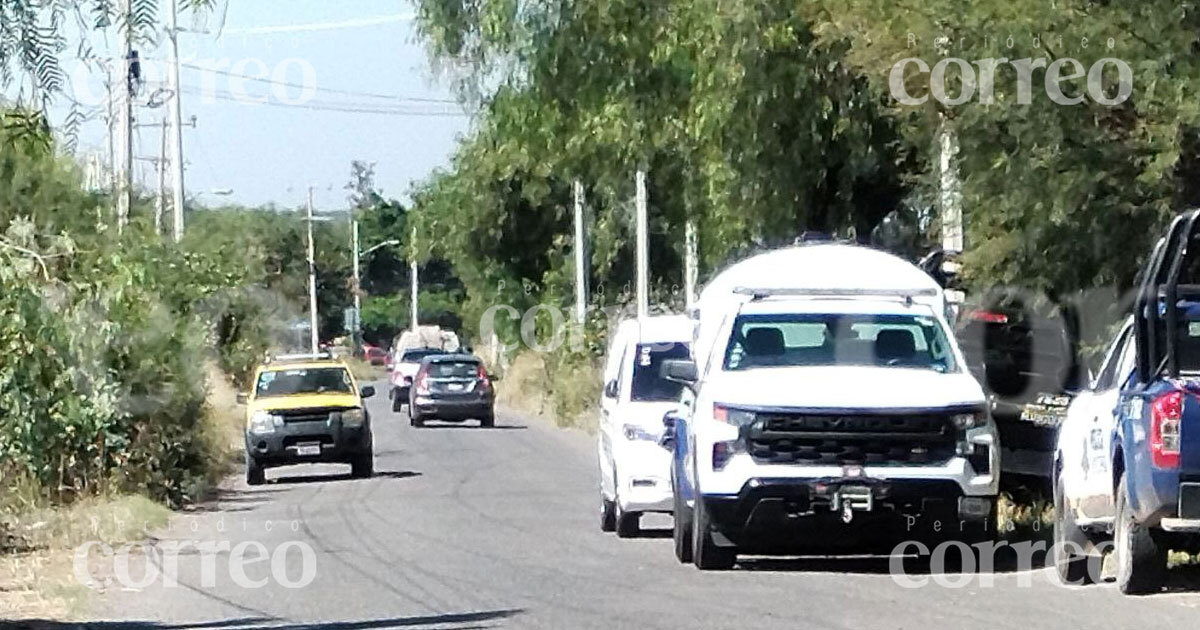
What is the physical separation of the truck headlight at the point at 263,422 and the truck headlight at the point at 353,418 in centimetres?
88

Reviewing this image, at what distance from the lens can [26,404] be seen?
23.0m

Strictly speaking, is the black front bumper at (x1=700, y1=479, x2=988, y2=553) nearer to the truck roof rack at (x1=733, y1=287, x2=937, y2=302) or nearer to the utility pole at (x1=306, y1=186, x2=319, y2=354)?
the truck roof rack at (x1=733, y1=287, x2=937, y2=302)

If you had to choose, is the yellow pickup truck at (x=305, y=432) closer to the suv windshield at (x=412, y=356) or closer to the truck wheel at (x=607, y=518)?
the truck wheel at (x=607, y=518)

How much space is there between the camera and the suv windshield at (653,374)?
850 inches

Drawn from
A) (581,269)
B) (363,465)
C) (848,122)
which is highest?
(848,122)

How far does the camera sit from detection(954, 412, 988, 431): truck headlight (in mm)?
16922

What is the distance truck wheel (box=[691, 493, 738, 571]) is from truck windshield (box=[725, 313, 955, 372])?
4.76 ft

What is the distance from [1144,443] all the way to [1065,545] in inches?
113

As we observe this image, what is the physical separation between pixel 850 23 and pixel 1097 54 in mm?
3969

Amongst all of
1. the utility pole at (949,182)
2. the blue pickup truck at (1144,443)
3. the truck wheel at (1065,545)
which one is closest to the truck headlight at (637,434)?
the utility pole at (949,182)

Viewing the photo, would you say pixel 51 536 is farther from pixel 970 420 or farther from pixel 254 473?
pixel 254 473

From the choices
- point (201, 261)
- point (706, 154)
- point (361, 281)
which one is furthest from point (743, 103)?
point (361, 281)

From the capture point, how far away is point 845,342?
18.3 meters

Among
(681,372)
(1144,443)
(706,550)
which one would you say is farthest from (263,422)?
(1144,443)
